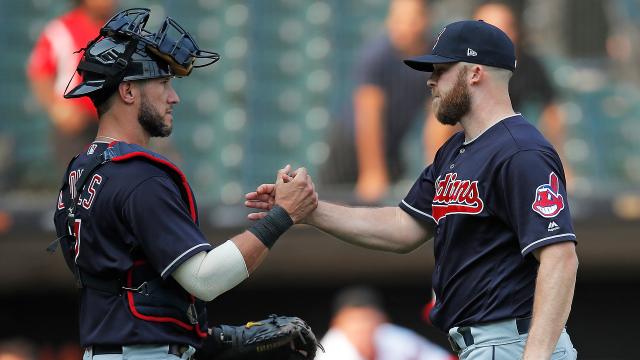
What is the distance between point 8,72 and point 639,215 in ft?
15.0

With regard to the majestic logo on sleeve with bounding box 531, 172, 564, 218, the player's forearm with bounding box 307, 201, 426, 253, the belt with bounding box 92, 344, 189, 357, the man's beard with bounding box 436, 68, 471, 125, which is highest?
the man's beard with bounding box 436, 68, 471, 125

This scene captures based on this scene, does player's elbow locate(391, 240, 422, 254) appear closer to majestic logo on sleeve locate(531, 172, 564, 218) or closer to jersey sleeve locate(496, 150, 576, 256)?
jersey sleeve locate(496, 150, 576, 256)

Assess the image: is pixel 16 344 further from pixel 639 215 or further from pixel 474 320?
pixel 474 320

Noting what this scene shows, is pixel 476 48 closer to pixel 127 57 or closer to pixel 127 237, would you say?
pixel 127 57

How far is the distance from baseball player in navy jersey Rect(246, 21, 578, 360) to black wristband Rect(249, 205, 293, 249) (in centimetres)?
49

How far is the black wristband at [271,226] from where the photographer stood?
11.0 ft

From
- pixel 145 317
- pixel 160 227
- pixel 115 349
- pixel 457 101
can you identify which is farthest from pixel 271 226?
pixel 457 101

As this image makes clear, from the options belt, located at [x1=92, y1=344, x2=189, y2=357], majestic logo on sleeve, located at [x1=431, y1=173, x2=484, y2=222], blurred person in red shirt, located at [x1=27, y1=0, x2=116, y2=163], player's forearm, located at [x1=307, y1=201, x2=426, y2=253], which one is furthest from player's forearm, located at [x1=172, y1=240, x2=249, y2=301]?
blurred person in red shirt, located at [x1=27, y1=0, x2=116, y2=163]

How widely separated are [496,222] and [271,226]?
2.21ft

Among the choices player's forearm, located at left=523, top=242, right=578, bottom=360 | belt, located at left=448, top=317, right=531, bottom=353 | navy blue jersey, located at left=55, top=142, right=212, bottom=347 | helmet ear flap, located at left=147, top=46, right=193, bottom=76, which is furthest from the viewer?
helmet ear flap, located at left=147, top=46, right=193, bottom=76

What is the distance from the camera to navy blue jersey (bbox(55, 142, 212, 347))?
10.4 ft

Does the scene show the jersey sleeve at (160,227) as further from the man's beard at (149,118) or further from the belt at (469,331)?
the belt at (469,331)

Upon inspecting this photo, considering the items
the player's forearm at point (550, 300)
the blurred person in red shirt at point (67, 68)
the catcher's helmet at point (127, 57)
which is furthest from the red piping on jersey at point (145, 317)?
the blurred person in red shirt at point (67, 68)

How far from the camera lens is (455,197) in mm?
3381
